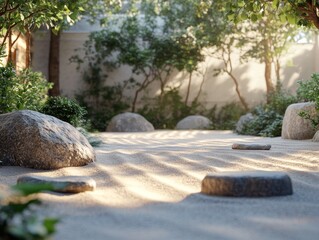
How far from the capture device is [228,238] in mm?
2172

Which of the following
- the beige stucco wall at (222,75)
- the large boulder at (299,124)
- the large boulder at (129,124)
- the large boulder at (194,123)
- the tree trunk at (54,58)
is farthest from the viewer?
the beige stucco wall at (222,75)

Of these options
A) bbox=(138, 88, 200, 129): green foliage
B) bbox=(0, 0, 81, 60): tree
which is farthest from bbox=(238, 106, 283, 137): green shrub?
bbox=(0, 0, 81, 60): tree

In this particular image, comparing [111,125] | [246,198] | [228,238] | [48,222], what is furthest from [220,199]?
[111,125]

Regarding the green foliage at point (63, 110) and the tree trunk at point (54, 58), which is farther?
the tree trunk at point (54, 58)

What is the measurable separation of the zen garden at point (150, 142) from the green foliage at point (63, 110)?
0.05 ft

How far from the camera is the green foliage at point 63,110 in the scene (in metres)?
7.15

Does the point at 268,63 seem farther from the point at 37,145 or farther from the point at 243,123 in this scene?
the point at 37,145

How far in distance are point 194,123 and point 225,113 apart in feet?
4.87

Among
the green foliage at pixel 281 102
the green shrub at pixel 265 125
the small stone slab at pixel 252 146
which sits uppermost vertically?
the green foliage at pixel 281 102

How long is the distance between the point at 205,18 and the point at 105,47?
320 centimetres

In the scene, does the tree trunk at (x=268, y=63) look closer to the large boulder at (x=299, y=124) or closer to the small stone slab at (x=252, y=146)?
the large boulder at (x=299, y=124)

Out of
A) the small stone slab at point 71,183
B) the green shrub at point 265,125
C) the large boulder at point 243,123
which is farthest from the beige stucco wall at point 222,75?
the small stone slab at point 71,183

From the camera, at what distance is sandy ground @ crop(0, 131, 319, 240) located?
2.29 m

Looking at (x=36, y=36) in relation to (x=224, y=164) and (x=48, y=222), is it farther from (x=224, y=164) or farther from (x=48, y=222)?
(x=48, y=222)
